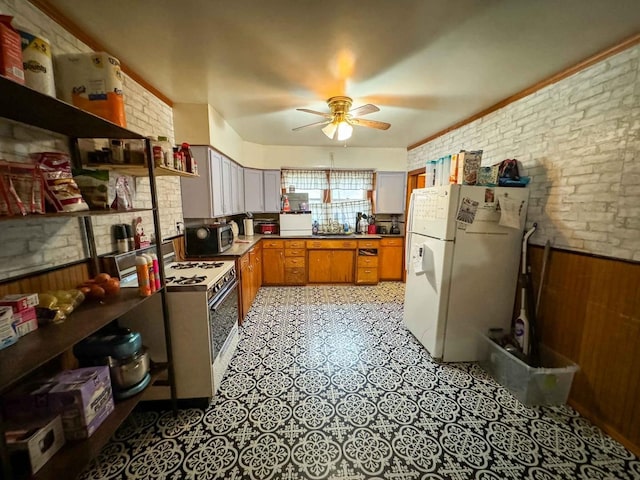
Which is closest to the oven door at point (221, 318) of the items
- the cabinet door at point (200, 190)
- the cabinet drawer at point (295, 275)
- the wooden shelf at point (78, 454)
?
the wooden shelf at point (78, 454)

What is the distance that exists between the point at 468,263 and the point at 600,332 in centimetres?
87

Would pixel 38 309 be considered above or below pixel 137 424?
above

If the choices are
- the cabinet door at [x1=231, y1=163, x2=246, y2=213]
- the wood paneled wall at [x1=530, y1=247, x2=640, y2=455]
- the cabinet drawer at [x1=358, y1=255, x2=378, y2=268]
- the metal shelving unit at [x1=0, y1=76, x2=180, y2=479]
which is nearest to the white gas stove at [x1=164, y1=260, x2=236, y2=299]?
the metal shelving unit at [x1=0, y1=76, x2=180, y2=479]

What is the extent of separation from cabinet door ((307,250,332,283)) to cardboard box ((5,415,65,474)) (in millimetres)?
3383

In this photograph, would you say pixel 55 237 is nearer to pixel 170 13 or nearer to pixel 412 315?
pixel 170 13

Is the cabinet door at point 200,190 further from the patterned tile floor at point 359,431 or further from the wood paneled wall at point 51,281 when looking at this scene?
the patterned tile floor at point 359,431

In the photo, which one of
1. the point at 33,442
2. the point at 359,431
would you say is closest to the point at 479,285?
the point at 359,431

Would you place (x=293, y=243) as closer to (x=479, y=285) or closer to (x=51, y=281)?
(x=479, y=285)

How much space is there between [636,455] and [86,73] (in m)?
3.75

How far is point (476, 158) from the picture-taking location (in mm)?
2092

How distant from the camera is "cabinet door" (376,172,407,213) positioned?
454cm

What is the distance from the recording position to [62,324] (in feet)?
3.51

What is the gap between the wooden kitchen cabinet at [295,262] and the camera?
418 centimetres

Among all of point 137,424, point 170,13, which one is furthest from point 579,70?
point 137,424
